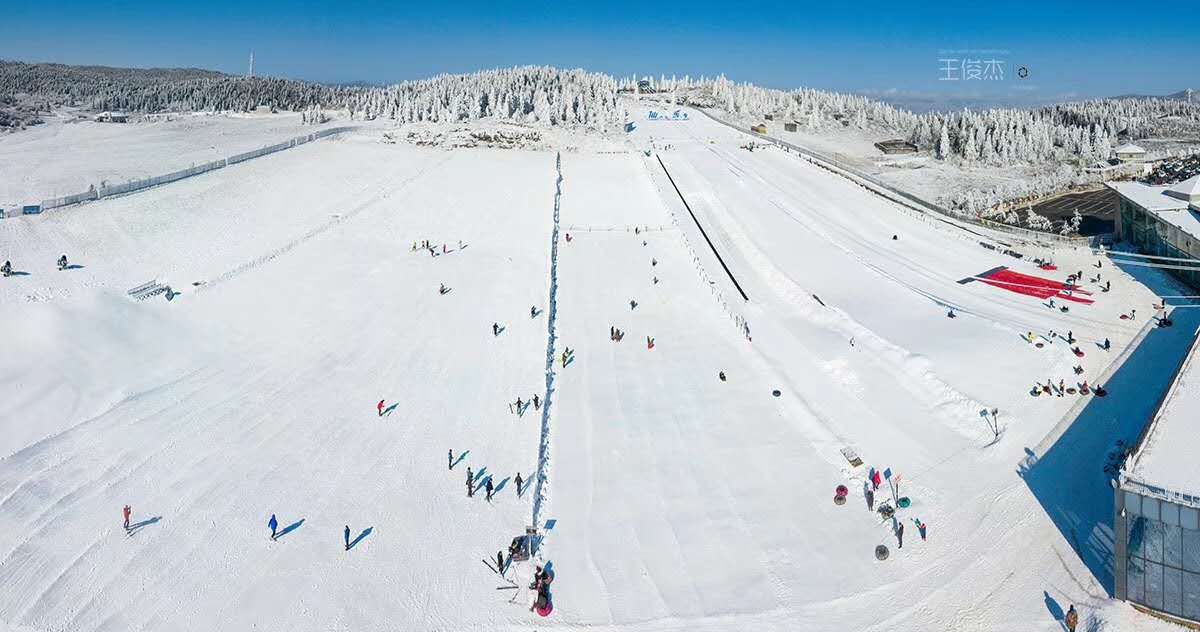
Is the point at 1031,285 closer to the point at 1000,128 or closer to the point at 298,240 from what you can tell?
the point at 298,240

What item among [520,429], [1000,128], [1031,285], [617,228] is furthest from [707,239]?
[1000,128]

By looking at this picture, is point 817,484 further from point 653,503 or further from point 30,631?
point 30,631

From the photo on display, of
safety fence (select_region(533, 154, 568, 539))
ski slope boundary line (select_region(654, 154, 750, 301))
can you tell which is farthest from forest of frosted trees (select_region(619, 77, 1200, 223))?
safety fence (select_region(533, 154, 568, 539))

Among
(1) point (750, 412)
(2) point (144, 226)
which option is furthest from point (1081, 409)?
(2) point (144, 226)

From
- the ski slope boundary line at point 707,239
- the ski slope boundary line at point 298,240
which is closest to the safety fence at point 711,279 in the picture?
the ski slope boundary line at point 707,239

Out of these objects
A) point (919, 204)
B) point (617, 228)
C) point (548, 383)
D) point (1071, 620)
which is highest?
point (919, 204)
